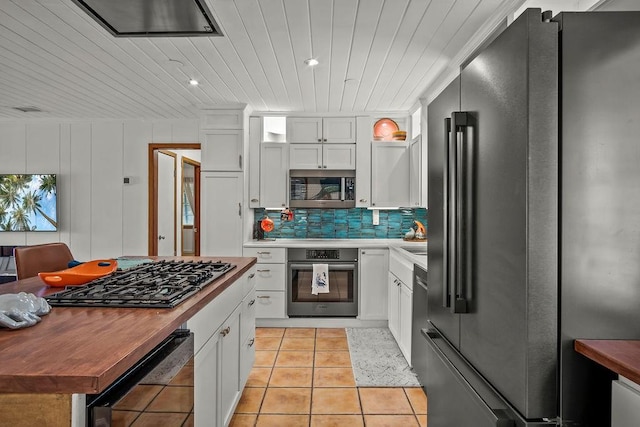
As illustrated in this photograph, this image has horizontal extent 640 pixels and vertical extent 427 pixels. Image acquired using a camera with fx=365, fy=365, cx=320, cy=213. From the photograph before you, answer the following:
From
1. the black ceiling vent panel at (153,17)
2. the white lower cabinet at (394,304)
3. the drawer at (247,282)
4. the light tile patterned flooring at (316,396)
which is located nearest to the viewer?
the black ceiling vent panel at (153,17)

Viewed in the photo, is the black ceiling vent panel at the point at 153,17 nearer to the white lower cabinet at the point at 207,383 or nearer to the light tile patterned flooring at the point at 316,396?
the white lower cabinet at the point at 207,383

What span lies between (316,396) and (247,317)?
74 centimetres

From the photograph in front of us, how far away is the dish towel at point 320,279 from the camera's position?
3.93 meters

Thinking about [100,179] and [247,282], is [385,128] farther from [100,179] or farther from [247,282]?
[100,179]

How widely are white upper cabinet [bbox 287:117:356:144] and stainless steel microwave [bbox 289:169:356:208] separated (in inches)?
14.8

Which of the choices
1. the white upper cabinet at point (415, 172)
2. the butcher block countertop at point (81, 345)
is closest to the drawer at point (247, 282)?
the butcher block countertop at point (81, 345)

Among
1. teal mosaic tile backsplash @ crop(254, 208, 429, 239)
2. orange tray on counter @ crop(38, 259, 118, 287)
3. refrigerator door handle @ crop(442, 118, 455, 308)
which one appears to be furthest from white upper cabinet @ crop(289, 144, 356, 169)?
refrigerator door handle @ crop(442, 118, 455, 308)

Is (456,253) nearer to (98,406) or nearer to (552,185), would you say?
(552,185)

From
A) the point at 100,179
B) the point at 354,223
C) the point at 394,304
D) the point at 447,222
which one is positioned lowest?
the point at 394,304

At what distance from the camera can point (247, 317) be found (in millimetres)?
2486

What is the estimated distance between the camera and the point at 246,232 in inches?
165

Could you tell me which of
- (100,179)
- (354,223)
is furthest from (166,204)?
(354,223)

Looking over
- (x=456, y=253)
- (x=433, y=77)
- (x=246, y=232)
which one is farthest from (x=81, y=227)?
(x=456, y=253)

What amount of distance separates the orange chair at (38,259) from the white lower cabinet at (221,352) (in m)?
1.11
